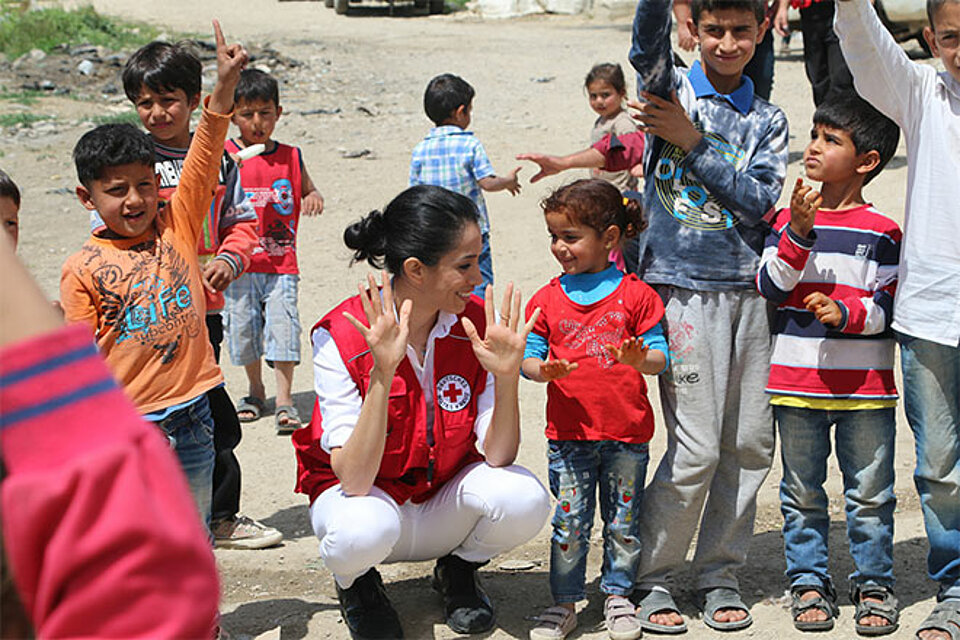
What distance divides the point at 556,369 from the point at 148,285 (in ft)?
4.05

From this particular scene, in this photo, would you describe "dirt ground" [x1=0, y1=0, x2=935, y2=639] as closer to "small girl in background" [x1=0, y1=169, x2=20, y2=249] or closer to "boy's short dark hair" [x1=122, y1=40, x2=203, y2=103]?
"small girl in background" [x1=0, y1=169, x2=20, y2=249]

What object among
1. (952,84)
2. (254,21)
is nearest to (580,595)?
(952,84)

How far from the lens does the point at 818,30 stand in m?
7.86

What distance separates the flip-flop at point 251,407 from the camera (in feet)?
20.2

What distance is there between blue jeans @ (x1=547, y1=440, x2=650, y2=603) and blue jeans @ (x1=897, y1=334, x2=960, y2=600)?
→ 0.86m

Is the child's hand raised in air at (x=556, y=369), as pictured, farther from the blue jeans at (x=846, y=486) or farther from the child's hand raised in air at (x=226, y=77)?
the child's hand raised in air at (x=226, y=77)

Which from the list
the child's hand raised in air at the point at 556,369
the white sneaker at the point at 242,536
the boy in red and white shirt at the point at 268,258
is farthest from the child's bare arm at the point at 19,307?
the boy in red and white shirt at the point at 268,258

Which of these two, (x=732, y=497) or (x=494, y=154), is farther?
(x=494, y=154)

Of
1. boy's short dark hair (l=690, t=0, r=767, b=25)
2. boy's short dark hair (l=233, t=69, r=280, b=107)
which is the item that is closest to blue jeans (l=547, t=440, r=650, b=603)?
boy's short dark hair (l=690, t=0, r=767, b=25)

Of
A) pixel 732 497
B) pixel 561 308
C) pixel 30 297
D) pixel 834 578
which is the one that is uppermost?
pixel 30 297

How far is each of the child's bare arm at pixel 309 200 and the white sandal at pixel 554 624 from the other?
3.06m

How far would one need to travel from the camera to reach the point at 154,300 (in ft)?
11.3

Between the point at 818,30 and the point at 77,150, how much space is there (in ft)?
19.2

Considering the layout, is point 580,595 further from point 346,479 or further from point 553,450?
point 346,479
